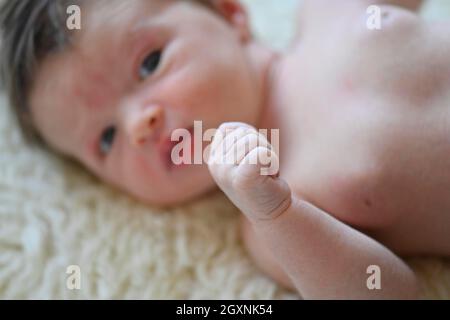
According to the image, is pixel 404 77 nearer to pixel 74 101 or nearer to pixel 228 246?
pixel 228 246

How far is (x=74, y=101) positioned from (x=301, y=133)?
371 millimetres

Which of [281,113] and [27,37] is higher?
[27,37]

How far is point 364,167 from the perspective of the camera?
2.53 feet

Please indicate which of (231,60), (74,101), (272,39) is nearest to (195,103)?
(231,60)

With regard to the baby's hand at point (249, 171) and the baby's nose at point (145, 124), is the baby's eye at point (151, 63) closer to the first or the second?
the baby's nose at point (145, 124)

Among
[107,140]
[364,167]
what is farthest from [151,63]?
[364,167]

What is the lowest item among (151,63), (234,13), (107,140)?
(107,140)

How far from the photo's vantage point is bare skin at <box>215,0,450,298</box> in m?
0.70

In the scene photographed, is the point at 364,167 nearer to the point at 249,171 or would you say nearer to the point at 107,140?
the point at 249,171

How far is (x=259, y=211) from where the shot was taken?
25.6 inches

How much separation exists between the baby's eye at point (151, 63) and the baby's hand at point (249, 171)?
320 mm

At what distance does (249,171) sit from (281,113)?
35cm

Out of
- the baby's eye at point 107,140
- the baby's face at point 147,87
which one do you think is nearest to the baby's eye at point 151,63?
the baby's face at point 147,87

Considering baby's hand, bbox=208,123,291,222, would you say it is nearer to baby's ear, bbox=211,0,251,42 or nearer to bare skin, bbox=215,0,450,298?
bare skin, bbox=215,0,450,298
